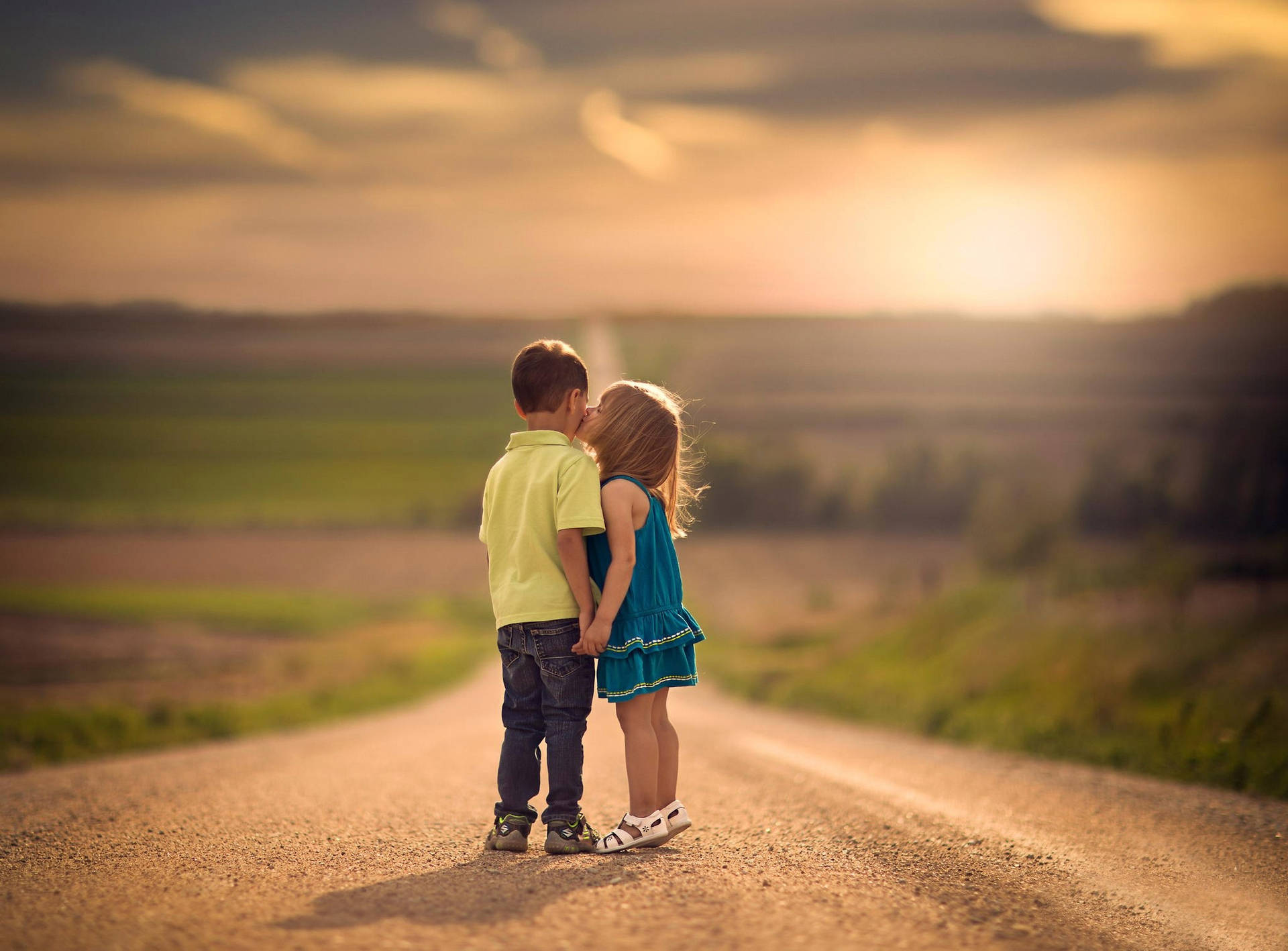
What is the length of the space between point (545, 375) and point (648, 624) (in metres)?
1.03

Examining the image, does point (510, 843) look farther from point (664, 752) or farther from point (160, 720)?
point (160, 720)

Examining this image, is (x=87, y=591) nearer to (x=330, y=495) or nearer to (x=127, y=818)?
(x=330, y=495)

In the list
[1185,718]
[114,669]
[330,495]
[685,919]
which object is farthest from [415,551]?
[685,919]

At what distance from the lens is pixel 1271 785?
6785 mm

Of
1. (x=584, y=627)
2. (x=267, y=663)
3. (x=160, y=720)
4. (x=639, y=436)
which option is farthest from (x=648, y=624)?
(x=267, y=663)

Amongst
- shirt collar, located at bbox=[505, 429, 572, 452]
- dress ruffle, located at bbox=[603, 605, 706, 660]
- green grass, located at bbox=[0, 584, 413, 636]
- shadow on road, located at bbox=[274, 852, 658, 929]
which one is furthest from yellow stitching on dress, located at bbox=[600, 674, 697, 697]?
green grass, located at bbox=[0, 584, 413, 636]

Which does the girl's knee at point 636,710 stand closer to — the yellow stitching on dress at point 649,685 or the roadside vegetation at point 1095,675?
the yellow stitching on dress at point 649,685

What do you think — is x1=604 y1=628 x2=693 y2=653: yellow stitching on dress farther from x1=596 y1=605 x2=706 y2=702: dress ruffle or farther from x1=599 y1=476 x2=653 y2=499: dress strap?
x1=599 y1=476 x2=653 y2=499: dress strap

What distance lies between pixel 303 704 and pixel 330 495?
5652 cm

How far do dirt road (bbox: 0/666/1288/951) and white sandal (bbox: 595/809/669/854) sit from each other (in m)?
0.08

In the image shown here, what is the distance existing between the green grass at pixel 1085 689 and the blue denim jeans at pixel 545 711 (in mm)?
A: 4807

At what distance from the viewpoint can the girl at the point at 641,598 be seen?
407 centimetres

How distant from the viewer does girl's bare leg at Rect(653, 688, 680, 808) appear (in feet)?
14.2

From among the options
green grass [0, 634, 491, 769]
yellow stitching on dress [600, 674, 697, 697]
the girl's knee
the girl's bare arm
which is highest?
the girl's bare arm
